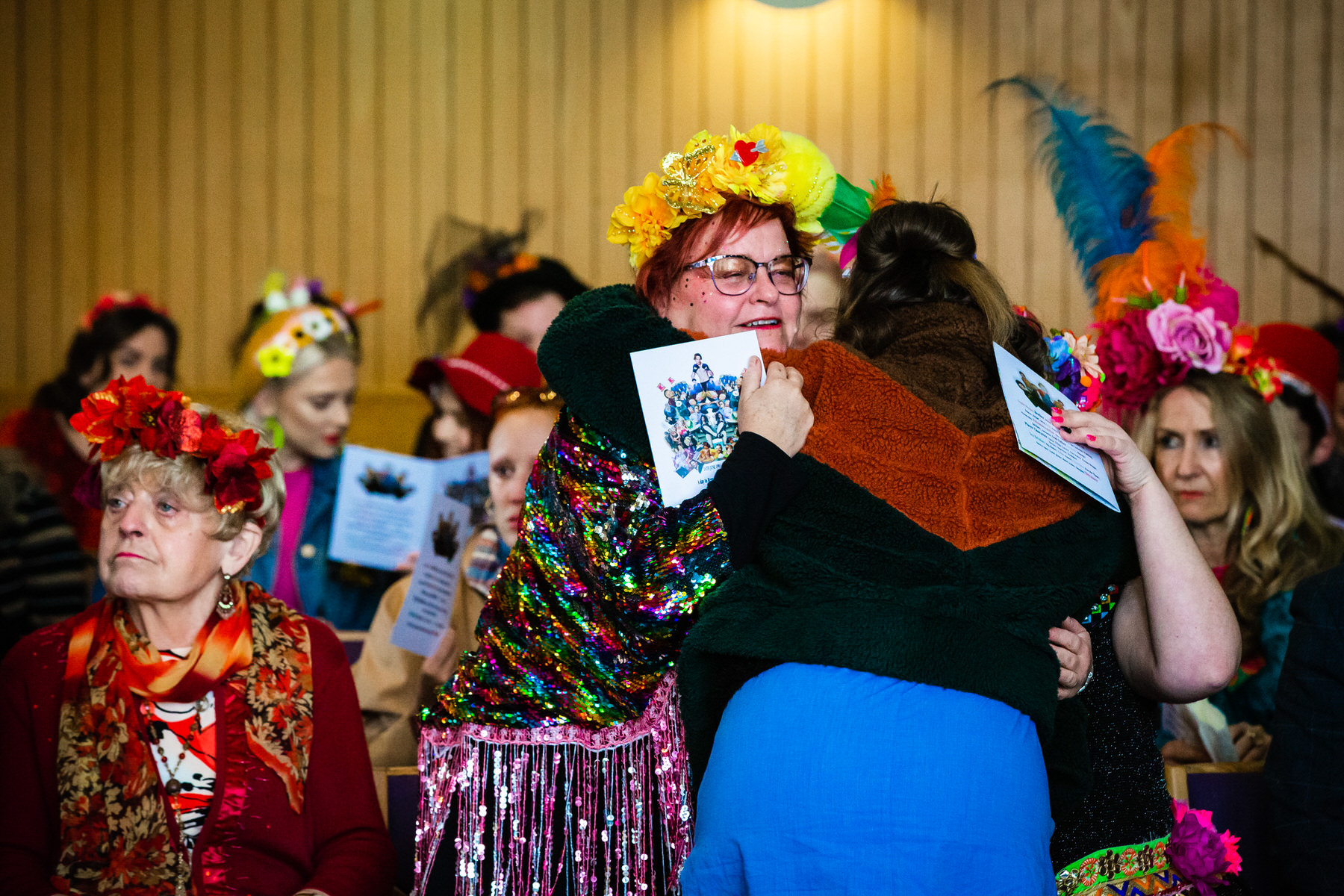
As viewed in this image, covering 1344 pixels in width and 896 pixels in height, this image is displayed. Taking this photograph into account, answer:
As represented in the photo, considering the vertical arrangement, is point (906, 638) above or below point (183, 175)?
below

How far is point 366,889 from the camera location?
205 centimetres

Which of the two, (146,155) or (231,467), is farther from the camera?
(146,155)

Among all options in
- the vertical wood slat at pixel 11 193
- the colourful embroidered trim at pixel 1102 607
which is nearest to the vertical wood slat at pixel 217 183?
the vertical wood slat at pixel 11 193

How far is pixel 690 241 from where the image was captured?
6.64ft

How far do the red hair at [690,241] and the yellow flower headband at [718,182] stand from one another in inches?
0.5

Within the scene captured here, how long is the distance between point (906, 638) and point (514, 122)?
5.07 metres

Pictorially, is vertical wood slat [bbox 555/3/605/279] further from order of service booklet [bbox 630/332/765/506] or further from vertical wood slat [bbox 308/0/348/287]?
order of service booklet [bbox 630/332/765/506]

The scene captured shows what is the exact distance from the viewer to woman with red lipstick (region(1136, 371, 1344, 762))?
3102 millimetres

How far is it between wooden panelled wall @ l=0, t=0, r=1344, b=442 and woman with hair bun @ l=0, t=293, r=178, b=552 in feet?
4.65

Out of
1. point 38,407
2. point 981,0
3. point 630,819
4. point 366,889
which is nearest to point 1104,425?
point 630,819

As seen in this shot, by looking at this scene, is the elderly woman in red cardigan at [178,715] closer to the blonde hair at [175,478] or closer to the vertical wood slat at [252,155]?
the blonde hair at [175,478]

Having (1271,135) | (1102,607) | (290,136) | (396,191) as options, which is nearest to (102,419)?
(1102,607)

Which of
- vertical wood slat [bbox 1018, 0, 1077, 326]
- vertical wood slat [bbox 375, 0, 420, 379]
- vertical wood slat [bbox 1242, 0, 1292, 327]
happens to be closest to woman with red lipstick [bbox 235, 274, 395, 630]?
vertical wood slat [bbox 375, 0, 420, 379]

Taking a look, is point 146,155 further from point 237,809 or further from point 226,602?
point 237,809
